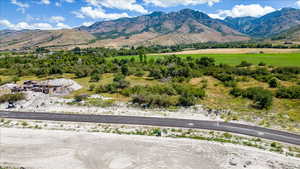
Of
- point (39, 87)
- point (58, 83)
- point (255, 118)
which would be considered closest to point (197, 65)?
point (255, 118)

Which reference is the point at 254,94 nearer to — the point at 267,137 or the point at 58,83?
the point at 267,137

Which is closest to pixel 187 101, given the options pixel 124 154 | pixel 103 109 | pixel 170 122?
pixel 170 122

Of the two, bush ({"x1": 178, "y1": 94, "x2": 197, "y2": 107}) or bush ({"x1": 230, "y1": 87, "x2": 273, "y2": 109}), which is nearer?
bush ({"x1": 230, "y1": 87, "x2": 273, "y2": 109})

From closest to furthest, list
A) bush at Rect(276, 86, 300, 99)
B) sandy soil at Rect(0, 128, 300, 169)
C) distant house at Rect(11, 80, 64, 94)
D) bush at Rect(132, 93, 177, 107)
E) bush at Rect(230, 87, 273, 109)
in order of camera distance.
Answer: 1. sandy soil at Rect(0, 128, 300, 169)
2. bush at Rect(230, 87, 273, 109)
3. bush at Rect(132, 93, 177, 107)
4. bush at Rect(276, 86, 300, 99)
5. distant house at Rect(11, 80, 64, 94)

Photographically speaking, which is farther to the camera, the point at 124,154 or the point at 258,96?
the point at 258,96

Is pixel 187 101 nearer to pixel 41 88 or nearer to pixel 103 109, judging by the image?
pixel 103 109

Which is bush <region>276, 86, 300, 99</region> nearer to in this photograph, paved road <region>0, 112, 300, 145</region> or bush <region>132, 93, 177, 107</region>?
paved road <region>0, 112, 300, 145</region>

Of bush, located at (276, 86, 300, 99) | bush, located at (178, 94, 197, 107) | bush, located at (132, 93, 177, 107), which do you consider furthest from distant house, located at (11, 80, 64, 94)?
bush, located at (276, 86, 300, 99)
